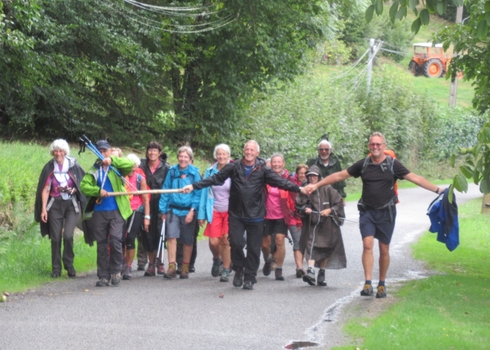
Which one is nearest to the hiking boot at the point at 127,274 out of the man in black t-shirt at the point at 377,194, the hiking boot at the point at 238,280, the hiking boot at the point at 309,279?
the hiking boot at the point at 238,280

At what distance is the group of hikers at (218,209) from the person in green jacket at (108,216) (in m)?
0.01

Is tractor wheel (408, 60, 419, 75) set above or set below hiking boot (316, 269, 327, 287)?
above

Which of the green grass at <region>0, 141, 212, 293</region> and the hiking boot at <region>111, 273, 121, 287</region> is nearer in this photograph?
the hiking boot at <region>111, 273, 121, 287</region>

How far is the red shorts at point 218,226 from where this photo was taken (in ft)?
41.6

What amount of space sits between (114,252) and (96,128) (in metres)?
14.6

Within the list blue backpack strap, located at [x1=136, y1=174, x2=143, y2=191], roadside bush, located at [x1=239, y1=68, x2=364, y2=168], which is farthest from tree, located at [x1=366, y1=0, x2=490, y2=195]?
roadside bush, located at [x1=239, y1=68, x2=364, y2=168]

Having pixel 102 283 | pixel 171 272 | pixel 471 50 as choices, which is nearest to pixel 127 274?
pixel 171 272

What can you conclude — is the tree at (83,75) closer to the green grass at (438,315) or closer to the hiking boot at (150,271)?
the hiking boot at (150,271)

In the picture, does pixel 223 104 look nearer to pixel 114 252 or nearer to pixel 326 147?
pixel 326 147

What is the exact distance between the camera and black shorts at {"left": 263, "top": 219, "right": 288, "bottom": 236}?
13477mm

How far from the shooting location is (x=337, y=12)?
102ft

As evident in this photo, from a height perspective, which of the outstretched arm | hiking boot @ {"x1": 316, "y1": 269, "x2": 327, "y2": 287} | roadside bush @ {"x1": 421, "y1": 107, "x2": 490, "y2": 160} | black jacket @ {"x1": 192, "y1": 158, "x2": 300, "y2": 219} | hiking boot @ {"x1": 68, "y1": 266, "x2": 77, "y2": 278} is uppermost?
the outstretched arm

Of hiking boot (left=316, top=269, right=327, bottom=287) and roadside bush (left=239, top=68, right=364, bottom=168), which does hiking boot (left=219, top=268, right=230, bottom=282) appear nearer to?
hiking boot (left=316, top=269, right=327, bottom=287)

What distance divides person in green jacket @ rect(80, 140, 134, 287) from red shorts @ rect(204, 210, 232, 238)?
4.46 ft
